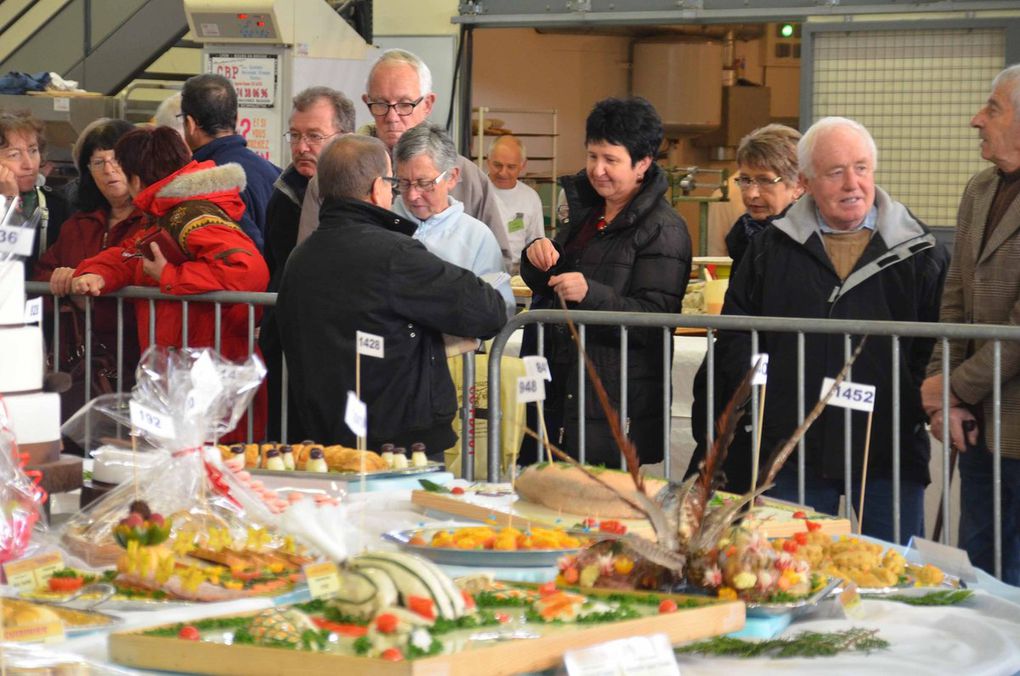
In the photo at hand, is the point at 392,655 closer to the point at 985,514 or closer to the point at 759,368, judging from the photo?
the point at 759,368

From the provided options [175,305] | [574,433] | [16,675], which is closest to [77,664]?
[16,675]

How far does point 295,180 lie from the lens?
16.0 feet

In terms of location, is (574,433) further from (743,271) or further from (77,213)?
(77,213)

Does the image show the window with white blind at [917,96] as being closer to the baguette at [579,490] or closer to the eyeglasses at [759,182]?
the eyeglasses at [759,182]

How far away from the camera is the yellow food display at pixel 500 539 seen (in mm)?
2291

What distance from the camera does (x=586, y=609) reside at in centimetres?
183

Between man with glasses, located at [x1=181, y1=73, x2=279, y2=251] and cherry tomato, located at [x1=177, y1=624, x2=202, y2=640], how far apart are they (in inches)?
130

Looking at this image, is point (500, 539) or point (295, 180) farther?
point (295, 180)

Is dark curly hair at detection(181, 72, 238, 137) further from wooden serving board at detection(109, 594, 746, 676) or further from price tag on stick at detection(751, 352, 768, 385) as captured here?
wooden serving board at detection(109, 594, 746, 676)

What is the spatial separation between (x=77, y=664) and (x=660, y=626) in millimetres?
681

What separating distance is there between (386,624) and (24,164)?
13.3 feet

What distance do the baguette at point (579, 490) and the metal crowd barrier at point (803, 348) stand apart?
92cm

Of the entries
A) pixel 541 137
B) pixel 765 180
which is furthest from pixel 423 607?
pixel 541 137

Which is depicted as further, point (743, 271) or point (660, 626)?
point (743, 271)
